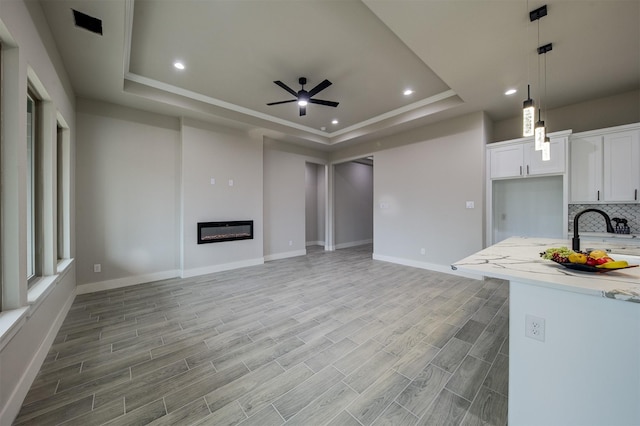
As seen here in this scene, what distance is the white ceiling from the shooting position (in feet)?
6.86

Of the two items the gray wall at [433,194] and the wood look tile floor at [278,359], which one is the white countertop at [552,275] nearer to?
the wood look tile floor at [278,359]

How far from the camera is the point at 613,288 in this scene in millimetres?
1015

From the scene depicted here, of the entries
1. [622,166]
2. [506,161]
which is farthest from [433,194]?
[622,166]

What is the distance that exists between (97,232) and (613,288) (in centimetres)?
531

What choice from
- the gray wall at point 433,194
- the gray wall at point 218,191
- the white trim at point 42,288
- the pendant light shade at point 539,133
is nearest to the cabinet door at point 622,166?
the gray wall at point 433,194

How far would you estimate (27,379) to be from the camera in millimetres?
1629

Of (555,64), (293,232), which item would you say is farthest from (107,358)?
(555,64)

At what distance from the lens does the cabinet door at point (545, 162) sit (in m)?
3.49

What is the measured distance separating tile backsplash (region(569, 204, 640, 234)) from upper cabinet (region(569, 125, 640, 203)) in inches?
11.0

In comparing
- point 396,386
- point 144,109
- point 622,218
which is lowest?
point 396,386

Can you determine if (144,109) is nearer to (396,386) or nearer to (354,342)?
(354,342)

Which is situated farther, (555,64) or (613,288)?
(555,64)

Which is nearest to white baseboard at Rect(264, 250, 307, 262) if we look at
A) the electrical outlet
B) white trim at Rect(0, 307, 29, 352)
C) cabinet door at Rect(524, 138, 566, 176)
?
white trim at Rect(0, 307, 29, 352)

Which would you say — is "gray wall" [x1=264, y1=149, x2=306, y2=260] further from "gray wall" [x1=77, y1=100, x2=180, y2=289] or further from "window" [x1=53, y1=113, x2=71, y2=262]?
"window" [x1=53, y1=113, x2=71, y2=262]
